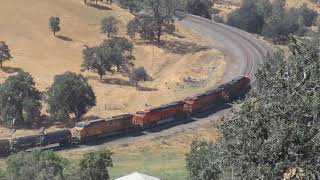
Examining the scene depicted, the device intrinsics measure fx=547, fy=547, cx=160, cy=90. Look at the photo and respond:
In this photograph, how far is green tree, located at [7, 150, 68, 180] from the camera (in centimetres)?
3828

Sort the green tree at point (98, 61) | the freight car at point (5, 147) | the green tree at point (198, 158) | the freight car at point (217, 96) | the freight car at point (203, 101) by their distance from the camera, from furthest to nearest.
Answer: the green tree at point (98, 61) < the freight car at point (217, 96) < the freight car at point (203, 101) < the freight car at point (5, 147) < the green tree at point (198, 158)

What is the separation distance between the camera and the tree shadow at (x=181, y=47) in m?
117

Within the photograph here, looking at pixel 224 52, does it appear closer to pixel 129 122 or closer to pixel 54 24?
pixel 54 24

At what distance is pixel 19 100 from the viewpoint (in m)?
71.8

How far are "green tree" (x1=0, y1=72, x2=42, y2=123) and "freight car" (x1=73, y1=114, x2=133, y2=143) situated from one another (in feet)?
24.7

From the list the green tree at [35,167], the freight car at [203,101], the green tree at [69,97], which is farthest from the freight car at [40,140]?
the freight car at [203,101]

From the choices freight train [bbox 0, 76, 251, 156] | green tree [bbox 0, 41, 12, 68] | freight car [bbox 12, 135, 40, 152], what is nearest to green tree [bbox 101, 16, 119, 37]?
green tree [bbox 0, 41, 12, 68]

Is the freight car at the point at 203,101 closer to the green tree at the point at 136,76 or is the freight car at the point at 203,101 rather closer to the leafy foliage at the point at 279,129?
the green tree at the point at 136,76

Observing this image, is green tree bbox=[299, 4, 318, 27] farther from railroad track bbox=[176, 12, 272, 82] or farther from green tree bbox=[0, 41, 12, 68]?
green tree bbox=[0, 41, 12, 68]

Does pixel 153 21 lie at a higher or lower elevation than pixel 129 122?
higher

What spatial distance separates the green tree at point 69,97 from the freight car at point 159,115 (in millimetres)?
7460

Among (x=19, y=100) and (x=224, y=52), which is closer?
(x=19, y=100)

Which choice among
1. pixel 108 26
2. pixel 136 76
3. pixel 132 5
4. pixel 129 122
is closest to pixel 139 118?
pixel 129 122

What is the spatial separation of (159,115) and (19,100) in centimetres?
1866
